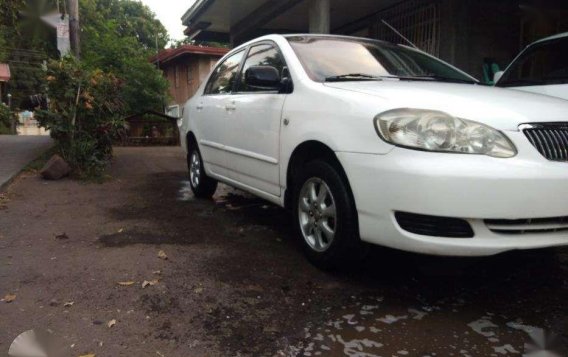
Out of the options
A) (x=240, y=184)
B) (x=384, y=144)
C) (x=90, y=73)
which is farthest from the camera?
(x=90, y=73)

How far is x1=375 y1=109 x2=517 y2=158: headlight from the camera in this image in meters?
2.71

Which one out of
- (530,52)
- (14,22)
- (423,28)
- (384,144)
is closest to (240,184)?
(384,144)

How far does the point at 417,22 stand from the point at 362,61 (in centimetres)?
544

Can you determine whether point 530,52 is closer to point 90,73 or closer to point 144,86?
point 90,73

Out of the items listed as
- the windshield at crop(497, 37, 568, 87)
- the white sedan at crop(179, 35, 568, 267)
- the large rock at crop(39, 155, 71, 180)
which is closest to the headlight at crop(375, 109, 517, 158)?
the white sedan at crop(179, 35, 568, 267)

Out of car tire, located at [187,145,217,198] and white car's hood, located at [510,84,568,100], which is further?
car tire, located at [187,145,217,198]

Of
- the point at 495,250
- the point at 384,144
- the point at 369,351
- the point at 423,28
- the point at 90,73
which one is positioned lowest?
the point at 369,351

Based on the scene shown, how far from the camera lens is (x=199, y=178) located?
593 centimetres

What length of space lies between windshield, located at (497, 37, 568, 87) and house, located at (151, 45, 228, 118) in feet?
46.2

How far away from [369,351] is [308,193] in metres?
1.34

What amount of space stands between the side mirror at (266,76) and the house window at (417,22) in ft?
16.6

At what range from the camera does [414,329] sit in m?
2.65

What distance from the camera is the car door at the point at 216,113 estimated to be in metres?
4.97

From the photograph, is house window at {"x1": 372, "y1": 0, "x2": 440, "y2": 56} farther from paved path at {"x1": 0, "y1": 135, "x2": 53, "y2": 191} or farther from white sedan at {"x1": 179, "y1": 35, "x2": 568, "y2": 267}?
paved path at {"x1": 0, "y1": 135, "x2": 53, "y2": 191}
